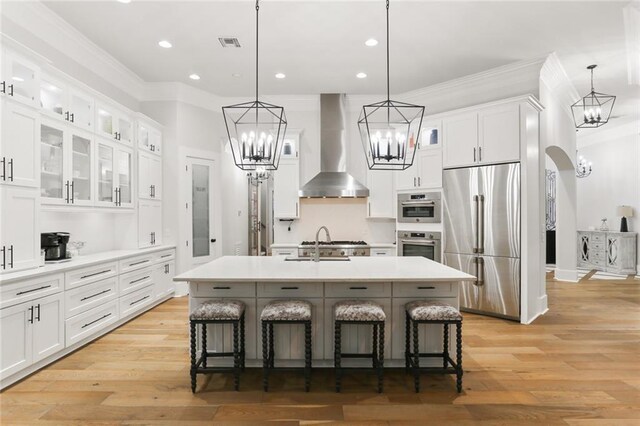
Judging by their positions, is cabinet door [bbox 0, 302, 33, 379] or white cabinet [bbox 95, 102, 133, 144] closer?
cabinet door [bbox 0, 302, 33, 379]

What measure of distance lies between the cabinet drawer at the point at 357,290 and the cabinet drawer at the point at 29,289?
8.02 ft

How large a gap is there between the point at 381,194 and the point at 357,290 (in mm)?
3302

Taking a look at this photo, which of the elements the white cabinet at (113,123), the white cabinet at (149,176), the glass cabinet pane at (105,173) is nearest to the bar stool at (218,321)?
the glass cabinet pane at (105,173)

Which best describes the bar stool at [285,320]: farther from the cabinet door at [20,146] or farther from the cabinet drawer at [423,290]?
the cabinet door at [20,146]

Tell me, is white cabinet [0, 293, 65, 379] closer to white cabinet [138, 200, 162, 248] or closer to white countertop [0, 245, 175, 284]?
white countertop [0, 245, 175, 284]

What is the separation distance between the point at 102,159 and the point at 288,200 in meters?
2.83

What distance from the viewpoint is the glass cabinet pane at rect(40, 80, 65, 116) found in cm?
346

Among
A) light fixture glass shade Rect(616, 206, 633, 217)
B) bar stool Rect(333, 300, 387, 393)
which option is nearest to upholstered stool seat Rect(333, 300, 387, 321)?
bar stool Rect(333, 300, 387, 393)

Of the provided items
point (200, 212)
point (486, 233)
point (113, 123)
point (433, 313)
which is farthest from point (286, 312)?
point (200, 212)

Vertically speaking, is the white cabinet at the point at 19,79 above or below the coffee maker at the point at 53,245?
above

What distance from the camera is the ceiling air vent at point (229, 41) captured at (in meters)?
4.31

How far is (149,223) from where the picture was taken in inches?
212

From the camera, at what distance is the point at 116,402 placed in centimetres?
270

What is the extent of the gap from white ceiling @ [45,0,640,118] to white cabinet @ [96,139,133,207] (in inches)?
50.0
